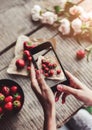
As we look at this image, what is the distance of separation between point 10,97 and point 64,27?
21.3 inches

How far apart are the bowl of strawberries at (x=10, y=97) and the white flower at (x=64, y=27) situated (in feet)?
1.51

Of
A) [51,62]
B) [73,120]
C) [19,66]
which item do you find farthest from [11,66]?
[73,120]

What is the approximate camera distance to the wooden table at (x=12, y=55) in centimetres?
159

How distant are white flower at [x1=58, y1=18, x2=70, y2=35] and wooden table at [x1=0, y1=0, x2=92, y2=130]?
3cm

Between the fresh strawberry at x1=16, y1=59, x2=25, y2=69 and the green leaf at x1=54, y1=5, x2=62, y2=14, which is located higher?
the green leaf at x1=54, y1=5, x2=62, y2=14

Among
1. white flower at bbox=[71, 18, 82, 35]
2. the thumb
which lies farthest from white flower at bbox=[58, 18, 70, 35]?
the thumb

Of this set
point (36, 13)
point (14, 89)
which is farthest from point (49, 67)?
point (36, 13)

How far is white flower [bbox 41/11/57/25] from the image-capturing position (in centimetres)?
185

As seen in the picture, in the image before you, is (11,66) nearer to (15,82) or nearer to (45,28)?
(15,82)

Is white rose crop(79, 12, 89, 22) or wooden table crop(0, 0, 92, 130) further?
white rose crop(79, 12, 89, 22)

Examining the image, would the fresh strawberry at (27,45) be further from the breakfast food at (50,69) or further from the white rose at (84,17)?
the white rose at (84,17)

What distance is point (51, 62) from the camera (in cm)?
171

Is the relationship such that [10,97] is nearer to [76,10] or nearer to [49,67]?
[49,67]

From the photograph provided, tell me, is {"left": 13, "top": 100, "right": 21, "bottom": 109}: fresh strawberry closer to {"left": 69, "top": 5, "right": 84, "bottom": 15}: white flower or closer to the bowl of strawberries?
the bowl of strawberries
